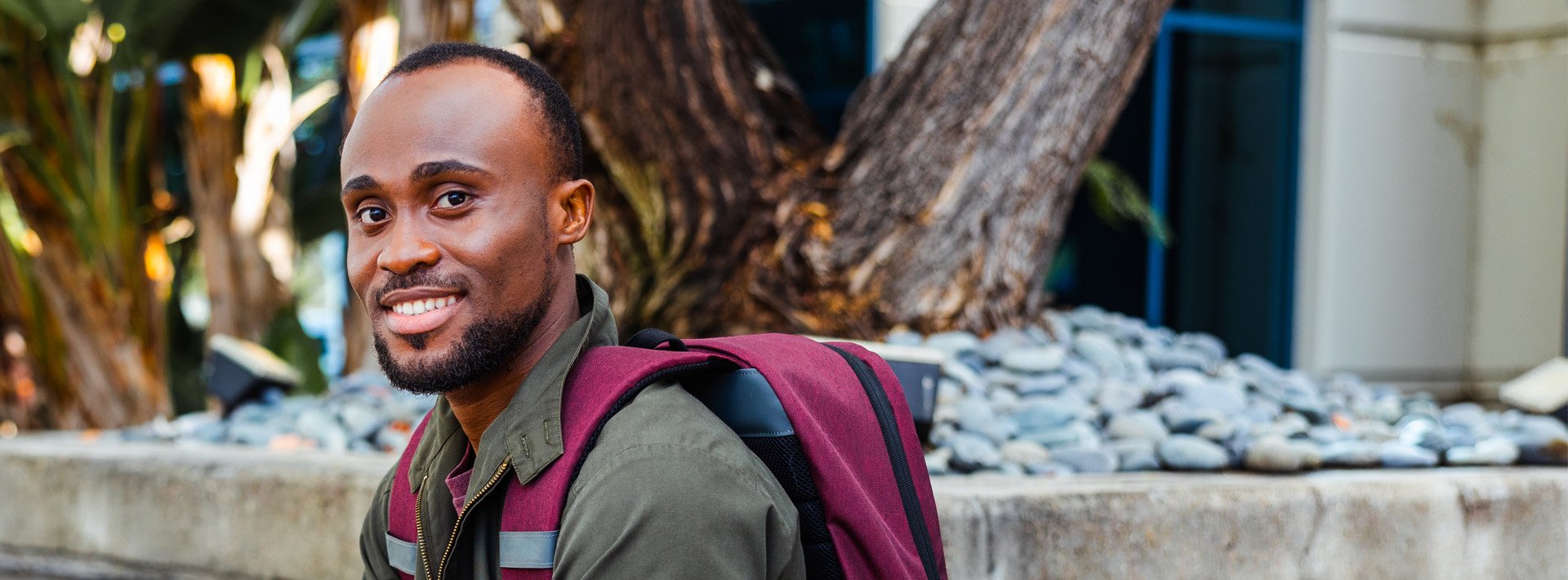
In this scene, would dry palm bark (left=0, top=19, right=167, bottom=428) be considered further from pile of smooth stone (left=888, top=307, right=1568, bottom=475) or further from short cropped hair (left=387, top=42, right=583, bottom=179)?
short cropped hair (left=387, top=42, right=583, bottom=179)

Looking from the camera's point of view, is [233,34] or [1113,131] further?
[1113,131]

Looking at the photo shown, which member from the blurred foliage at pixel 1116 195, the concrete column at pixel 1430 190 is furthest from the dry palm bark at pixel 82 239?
the concrete column at pixel 1430 190

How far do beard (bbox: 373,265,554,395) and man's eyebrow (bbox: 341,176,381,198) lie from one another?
0.40 feet

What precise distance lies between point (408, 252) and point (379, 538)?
1.90ft

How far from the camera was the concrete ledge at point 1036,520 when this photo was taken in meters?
2.84

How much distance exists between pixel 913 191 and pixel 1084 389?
2.86 feet

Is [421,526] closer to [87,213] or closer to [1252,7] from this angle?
[87,213]

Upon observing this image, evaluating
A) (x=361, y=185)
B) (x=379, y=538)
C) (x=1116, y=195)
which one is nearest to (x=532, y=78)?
(x=361, y=185)

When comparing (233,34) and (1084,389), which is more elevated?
(233,34)

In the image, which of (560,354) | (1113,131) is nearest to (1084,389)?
(560,354)

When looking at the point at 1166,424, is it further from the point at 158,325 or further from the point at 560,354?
the point at 158,325

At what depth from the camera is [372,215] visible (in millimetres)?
1690

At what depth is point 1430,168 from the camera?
781 cm

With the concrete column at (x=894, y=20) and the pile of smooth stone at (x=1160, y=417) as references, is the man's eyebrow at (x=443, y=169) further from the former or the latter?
the concrete column at (x=894, y=20)
